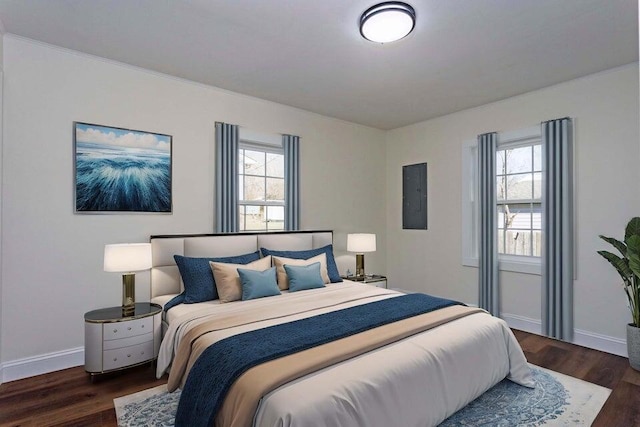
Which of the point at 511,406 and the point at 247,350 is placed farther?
the point at 511,406

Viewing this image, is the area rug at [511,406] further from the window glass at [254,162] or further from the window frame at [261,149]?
the window glass at [254,162]

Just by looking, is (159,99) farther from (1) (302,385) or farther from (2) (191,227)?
(1) (302,385)

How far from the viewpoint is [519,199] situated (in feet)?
14.1

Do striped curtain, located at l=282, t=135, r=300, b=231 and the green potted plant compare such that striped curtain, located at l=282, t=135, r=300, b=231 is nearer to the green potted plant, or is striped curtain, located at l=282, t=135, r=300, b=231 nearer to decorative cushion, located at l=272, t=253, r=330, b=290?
decorative cushion, located at l=272, t=253, r=330, b=290

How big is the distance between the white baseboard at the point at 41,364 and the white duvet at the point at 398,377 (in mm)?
1022

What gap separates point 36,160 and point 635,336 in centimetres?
539

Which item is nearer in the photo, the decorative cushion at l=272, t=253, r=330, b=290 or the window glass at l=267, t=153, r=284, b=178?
the decorative cushion at l=272, t=253, r=330, b=290

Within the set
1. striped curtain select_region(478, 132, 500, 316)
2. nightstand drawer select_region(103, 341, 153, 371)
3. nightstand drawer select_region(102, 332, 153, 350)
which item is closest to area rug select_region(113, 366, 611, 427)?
nightstand drawer select_region(103, 341, 153, 371)

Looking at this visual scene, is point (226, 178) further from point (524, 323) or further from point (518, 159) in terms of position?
point (524, 323)

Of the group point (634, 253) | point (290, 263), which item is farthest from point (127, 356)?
point (634, 253)

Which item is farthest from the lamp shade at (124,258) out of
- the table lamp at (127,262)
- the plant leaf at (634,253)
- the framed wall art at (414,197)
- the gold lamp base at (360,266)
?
the plant leaf at (634,253)

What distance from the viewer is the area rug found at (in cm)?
227

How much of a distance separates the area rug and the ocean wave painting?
1.71m

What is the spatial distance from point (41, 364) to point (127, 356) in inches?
33.1
